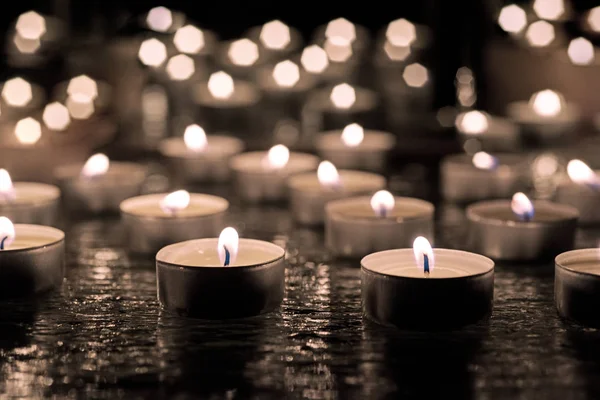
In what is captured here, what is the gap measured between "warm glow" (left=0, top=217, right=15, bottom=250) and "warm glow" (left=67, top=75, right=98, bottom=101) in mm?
1715

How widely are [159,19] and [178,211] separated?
8.79 feet

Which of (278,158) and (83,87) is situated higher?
(83,87)

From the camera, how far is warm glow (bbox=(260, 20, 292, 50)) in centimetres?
416

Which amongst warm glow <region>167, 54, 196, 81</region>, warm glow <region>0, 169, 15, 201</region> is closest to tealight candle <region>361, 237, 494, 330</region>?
warm glow <region>0, 169, 15, 201</region>

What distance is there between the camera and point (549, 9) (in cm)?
434

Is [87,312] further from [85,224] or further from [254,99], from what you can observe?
[254,99]

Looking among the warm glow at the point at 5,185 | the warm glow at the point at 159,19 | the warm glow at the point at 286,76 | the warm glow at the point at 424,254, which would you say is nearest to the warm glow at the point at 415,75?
the warm glow at the point at 286,76

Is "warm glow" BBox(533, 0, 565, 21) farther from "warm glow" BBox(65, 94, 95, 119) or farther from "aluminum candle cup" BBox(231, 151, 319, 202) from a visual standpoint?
"aluminum candle cup" BBox(231, 151, 319, 202)

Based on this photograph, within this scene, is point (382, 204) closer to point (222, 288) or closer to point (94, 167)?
point (222, 288)

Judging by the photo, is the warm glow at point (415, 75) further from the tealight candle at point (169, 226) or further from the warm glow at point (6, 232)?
the warm glow at point (6, 232)

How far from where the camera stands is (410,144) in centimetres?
269

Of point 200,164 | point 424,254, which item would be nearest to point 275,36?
point 200,164

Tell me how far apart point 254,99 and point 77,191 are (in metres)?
1.23

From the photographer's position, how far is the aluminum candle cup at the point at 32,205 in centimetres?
178
